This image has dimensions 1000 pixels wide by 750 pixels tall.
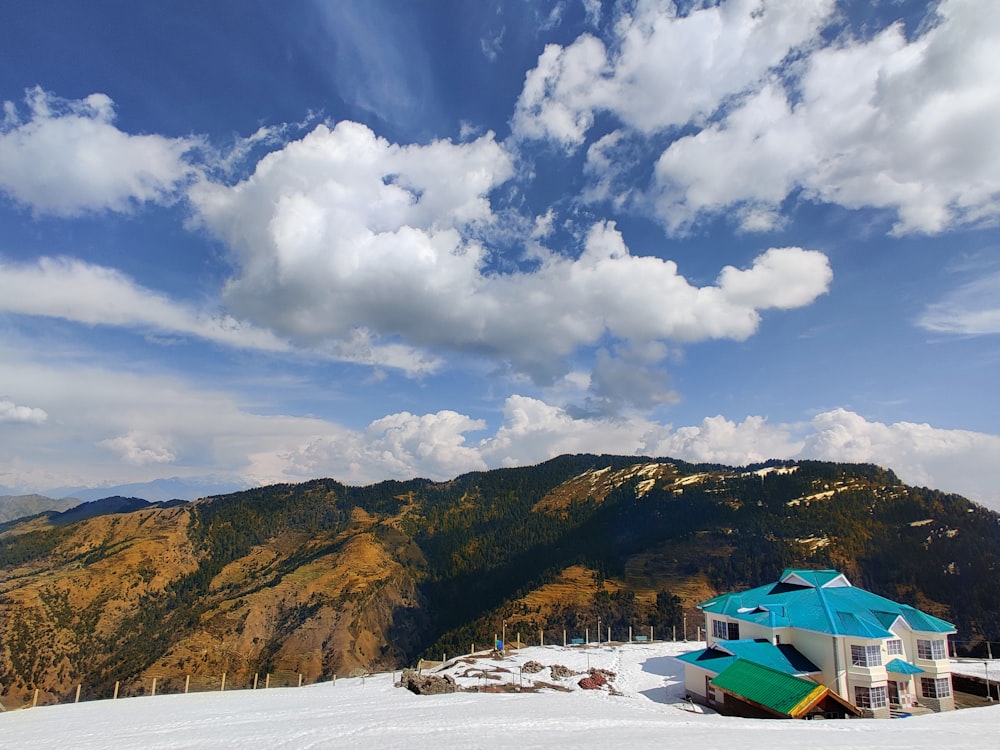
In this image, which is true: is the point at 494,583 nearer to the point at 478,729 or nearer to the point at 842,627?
the point at 842,627

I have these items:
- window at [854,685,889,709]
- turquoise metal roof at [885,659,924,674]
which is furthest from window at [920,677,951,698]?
window at [854,685,889,709]

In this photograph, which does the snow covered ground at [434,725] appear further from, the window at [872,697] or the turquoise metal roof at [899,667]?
the turquoise metal roof at [899,667]

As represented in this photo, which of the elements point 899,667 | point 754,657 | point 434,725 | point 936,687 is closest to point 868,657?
point 899,667

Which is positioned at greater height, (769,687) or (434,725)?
Result: (434,725)

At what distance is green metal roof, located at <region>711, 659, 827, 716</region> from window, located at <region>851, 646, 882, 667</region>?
1084 centimetres

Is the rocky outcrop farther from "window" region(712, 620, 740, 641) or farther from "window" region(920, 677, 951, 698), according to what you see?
"window" region(920, 677, 951, 698)

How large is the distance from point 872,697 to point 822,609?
22.5 feet

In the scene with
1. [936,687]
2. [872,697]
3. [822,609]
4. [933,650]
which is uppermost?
[822,609]

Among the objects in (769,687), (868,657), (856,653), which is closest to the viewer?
(769,687)

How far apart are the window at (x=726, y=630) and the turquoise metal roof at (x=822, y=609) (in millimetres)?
898

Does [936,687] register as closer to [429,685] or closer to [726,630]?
[726,630]

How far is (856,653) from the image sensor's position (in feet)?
140

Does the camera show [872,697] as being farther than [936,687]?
No

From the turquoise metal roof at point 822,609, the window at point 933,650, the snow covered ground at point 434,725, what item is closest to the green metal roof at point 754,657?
the turquoise metal roof at point 822,609
